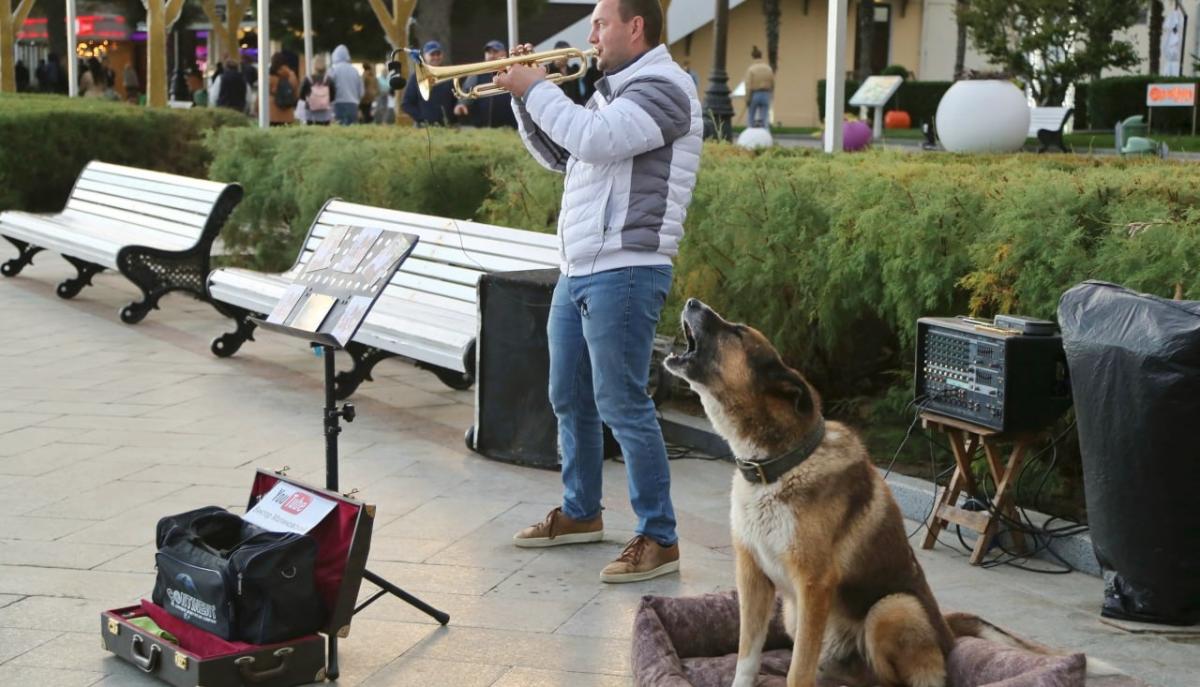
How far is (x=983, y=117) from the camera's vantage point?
11.8 m

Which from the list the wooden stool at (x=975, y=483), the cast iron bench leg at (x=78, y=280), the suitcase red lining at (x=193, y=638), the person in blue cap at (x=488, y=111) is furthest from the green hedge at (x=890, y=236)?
the person in blue cap at (x=488, y=111)

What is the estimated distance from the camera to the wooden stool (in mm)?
5602

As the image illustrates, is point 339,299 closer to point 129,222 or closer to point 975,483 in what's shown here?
point 975,483

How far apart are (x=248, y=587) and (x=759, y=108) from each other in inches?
947

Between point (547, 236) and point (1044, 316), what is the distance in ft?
9.30

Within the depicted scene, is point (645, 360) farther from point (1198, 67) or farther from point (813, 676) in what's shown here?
point (1198, 67)

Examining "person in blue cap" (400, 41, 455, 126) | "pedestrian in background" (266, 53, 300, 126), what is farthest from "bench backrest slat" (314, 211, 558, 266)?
"pedestrian in background" (266, 53, 300, 126)

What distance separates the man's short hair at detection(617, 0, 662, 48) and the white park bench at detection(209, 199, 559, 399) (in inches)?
91.0

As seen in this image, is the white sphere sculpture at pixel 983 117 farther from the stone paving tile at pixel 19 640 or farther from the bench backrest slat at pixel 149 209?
the stone paving tile at pixel 19 640

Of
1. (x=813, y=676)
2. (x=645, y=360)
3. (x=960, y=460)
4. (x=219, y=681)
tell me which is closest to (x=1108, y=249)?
(x=960, y=460)

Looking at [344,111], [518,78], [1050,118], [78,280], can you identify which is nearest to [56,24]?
[344,111]

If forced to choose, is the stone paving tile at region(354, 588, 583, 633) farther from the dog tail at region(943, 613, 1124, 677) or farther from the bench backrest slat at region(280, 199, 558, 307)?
the bench backrest slat at region(280, 199, 558, 307)

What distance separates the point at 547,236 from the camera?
7.71 metres

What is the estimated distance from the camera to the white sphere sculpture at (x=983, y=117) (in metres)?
11.8
